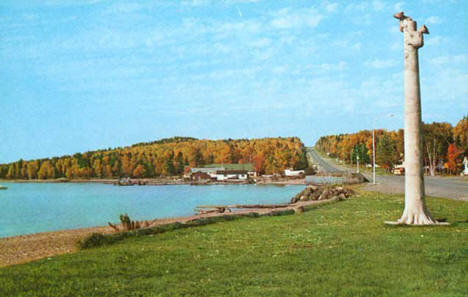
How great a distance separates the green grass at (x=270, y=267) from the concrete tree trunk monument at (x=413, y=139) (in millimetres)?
1239

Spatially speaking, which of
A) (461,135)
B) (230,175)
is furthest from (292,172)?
(461,135)

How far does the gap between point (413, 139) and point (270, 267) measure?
9.15 metres

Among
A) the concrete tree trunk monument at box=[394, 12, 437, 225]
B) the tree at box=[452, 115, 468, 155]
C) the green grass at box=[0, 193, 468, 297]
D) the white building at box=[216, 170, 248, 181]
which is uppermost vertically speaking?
the tree at box=[452, 115, 468, 155]

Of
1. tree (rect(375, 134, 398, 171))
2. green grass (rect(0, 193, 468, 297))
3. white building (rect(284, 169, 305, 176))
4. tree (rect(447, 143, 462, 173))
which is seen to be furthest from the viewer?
white building (rect(284, 169, 305, 176))

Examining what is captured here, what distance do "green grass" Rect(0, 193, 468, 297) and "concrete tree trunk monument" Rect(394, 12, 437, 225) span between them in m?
1.24

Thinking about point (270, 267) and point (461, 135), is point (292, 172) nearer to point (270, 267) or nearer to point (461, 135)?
point (461, 135)

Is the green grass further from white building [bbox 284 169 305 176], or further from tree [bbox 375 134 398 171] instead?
white building [bbox 284 169 305 176]

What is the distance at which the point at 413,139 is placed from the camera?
16438mm

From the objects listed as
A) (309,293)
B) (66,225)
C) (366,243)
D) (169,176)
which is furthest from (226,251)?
(169,176)

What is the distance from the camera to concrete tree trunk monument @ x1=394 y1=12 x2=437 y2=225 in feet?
53.5

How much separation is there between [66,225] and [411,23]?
3301 centimetres

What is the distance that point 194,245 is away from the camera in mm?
13789

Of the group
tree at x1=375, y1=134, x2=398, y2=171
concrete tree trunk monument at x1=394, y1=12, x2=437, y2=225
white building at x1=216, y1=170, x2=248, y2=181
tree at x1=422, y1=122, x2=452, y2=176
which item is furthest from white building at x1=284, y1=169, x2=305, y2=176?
concrete tree trunk monument at x1=394, y1=12, x2=437, y2=225

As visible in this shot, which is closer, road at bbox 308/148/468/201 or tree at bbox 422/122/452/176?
road at bbox 308/148/468/201
